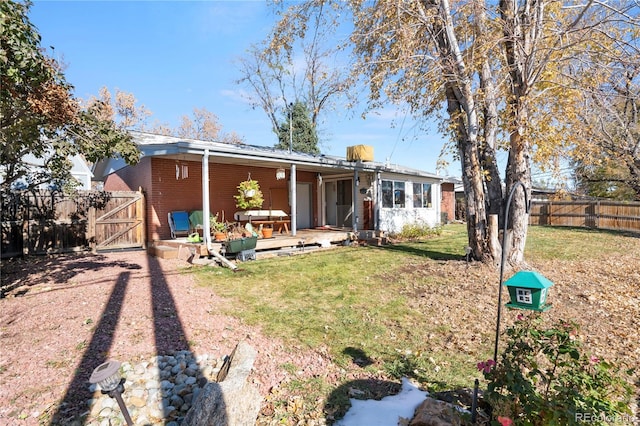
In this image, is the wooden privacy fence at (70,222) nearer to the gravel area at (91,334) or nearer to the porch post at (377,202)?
the gravel area at (91,334)

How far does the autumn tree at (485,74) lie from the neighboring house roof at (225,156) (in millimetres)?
3415

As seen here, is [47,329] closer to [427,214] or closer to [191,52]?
[191,52]

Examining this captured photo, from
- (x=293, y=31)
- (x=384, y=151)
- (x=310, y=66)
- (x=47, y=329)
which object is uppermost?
(x=310, y=66)

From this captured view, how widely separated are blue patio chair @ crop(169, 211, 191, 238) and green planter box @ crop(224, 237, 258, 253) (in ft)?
7.98

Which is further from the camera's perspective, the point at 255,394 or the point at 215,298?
the point at 215,298

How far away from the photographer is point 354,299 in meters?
6.10

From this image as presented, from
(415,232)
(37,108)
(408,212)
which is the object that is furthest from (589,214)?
(37,108)

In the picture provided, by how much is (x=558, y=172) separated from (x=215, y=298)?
305 inches

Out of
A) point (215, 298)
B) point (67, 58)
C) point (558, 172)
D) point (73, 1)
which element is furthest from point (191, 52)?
point (558, 172)

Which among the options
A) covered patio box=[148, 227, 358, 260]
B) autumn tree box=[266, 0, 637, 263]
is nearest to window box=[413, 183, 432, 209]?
covered patio box=[148, 227, 358, 260]

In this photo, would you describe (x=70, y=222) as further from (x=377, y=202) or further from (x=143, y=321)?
(x=377, y=202)

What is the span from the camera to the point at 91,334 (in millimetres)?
4180

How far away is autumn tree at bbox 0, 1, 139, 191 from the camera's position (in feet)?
13.3

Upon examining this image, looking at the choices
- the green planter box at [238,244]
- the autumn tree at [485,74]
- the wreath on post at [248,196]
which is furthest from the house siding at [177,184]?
the autumn tree at [485,74]
